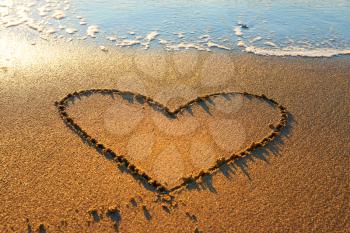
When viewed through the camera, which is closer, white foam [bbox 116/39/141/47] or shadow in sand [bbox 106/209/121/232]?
shadow in sand [bbox 106/209/121/232]

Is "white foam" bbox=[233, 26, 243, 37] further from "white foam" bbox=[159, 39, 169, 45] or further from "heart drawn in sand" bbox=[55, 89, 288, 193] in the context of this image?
"heart drawn in sand" bbox=[55, 89, 288, 193]

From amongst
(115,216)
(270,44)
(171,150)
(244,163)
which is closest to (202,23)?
(270,44)

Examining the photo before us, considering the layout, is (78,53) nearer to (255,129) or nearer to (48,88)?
(48,88)

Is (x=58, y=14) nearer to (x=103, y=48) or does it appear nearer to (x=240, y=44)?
(x=103, y=48)

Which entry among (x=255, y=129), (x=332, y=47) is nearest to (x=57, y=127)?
(x=255, y=129)

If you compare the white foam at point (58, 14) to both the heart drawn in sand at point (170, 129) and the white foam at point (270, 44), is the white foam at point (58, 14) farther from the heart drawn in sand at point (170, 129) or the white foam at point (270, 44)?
the white foam at point (270, 44)

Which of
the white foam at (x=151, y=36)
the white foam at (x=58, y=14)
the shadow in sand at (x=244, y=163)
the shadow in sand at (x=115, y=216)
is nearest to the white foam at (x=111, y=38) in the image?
→ the white foam at (x=151, y=36)

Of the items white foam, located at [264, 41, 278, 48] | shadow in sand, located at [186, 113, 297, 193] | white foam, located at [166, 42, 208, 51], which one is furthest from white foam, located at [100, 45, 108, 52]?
shadow in sand, located at [186, 113, 297, 193]
